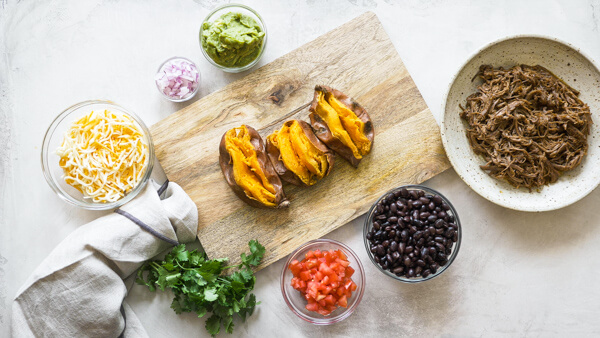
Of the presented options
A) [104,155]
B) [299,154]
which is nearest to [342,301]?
[299,154]

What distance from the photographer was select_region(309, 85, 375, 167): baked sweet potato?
3.42 metres

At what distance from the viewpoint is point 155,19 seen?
3.80 meters

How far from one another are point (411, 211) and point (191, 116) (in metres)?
1.89

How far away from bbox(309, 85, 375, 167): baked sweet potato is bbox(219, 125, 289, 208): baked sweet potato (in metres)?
0.48

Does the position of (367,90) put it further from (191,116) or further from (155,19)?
(155,19)

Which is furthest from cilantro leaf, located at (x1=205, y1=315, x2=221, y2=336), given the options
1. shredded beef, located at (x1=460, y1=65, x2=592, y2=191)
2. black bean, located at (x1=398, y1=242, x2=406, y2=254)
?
shredded beef, located at (x1=460, y1=65, x2=592, y2=191)

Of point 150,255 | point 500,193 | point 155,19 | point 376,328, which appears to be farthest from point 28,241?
point 500,193

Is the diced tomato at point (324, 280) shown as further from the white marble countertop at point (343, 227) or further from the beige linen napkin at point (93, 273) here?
the beige linen napkin at point (93, 273)

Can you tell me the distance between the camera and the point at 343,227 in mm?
3688

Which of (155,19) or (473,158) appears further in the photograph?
(155,19)

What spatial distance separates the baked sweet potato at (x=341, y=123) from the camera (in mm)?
3418

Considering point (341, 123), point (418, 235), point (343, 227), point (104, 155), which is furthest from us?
point (343, 227)

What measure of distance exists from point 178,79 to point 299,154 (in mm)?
1154

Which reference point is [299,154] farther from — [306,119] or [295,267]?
[295,267]
